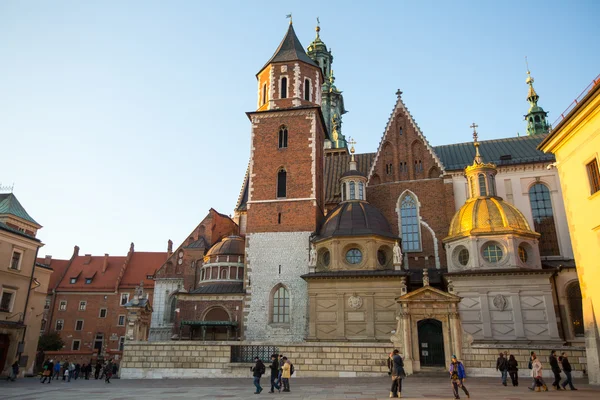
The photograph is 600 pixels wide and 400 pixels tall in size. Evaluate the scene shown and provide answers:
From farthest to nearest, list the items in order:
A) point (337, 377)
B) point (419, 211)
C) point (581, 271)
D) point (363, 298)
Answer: point (419, 211)
point (363, 298)
point (337, 377)
point (581, 271)

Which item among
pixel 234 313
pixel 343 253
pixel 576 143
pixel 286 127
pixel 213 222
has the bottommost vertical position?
pixel 234 313

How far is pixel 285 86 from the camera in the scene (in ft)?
120

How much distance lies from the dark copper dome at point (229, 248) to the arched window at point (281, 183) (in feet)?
20.6

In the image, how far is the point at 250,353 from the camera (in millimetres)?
23938

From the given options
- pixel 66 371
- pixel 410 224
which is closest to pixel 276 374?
pixel 66 371

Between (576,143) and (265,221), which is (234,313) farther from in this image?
(576,143)

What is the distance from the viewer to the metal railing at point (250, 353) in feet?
77.9

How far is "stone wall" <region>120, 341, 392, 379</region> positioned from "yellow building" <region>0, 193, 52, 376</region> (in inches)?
387

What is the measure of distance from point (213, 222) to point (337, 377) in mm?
23316

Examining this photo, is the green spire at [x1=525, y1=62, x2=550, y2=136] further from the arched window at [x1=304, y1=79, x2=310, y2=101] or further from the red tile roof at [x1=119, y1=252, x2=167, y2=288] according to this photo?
the red tile roof at [x1=119, y1=252, x2=167, y2=288]

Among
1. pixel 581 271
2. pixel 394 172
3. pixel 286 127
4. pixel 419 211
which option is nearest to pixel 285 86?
pixel 286 127

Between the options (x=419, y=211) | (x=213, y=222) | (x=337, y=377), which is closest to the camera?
(x=337, y=377)

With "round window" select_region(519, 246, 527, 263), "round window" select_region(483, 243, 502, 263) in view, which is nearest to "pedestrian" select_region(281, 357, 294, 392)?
"round window" select_region(483, 243, 502, 263)

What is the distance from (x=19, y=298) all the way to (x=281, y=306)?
17157 mm
